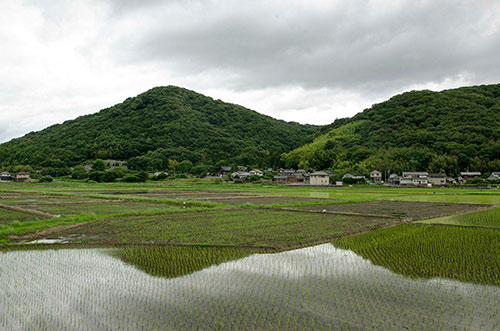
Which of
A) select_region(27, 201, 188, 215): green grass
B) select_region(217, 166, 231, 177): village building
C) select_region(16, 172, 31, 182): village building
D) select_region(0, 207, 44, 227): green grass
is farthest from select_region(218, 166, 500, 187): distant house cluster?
select_region(0, 207, 44, 227): green grass

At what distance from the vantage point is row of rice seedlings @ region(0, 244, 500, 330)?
4841 millimetres

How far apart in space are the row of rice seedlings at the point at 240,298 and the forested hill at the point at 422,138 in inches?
2528

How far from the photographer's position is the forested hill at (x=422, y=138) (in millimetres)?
69062

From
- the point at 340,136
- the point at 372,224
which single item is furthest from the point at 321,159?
the point at 372,224

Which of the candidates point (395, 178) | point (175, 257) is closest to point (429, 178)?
point (395, 178)

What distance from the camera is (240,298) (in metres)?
5.76

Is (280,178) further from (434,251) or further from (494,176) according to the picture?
(434,251)

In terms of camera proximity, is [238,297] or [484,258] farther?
[484,258]

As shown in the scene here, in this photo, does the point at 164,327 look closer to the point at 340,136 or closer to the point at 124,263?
the point at 124,263

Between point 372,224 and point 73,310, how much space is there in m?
12.0

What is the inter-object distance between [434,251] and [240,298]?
6.29 meters

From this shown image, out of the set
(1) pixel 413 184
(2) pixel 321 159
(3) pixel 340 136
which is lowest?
(1) pixel 413 184

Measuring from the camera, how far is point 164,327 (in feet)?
15.3

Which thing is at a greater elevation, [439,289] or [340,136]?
[340,136]
